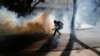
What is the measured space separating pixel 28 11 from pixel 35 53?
677 cm

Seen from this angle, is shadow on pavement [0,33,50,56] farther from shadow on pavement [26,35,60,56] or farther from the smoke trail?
the smoke trail

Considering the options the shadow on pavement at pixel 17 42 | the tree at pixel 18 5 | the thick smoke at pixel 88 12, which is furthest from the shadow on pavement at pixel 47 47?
the thick smoke at pixel 88 12

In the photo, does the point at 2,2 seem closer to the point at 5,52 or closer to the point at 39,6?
the point at 5,52

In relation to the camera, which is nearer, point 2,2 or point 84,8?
point 2,2

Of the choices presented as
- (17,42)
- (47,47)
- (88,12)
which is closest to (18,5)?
(17,42)

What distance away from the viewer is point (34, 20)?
1678cm

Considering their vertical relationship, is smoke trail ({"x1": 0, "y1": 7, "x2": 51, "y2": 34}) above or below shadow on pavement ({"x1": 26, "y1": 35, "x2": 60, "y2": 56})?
above

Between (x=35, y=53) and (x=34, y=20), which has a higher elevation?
(x=34, y=20)

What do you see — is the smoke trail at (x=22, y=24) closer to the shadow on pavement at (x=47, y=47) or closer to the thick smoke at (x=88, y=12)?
the shadow on pavement at (x=47, y=47)

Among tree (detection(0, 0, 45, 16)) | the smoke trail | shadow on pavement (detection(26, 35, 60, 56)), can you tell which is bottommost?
shadow on pavement (detection(26, 35, 60, 56))

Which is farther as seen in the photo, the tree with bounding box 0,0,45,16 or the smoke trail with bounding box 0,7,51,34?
the smoke trail with bounding box 0,7,51,34

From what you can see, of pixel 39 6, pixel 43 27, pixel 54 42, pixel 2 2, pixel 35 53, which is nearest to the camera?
pixel 35 53

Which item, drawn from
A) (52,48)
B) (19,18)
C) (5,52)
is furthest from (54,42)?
(19,18)

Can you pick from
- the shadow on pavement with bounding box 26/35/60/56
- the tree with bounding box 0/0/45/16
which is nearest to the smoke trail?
the tree with bounding box 0/0/45/16
